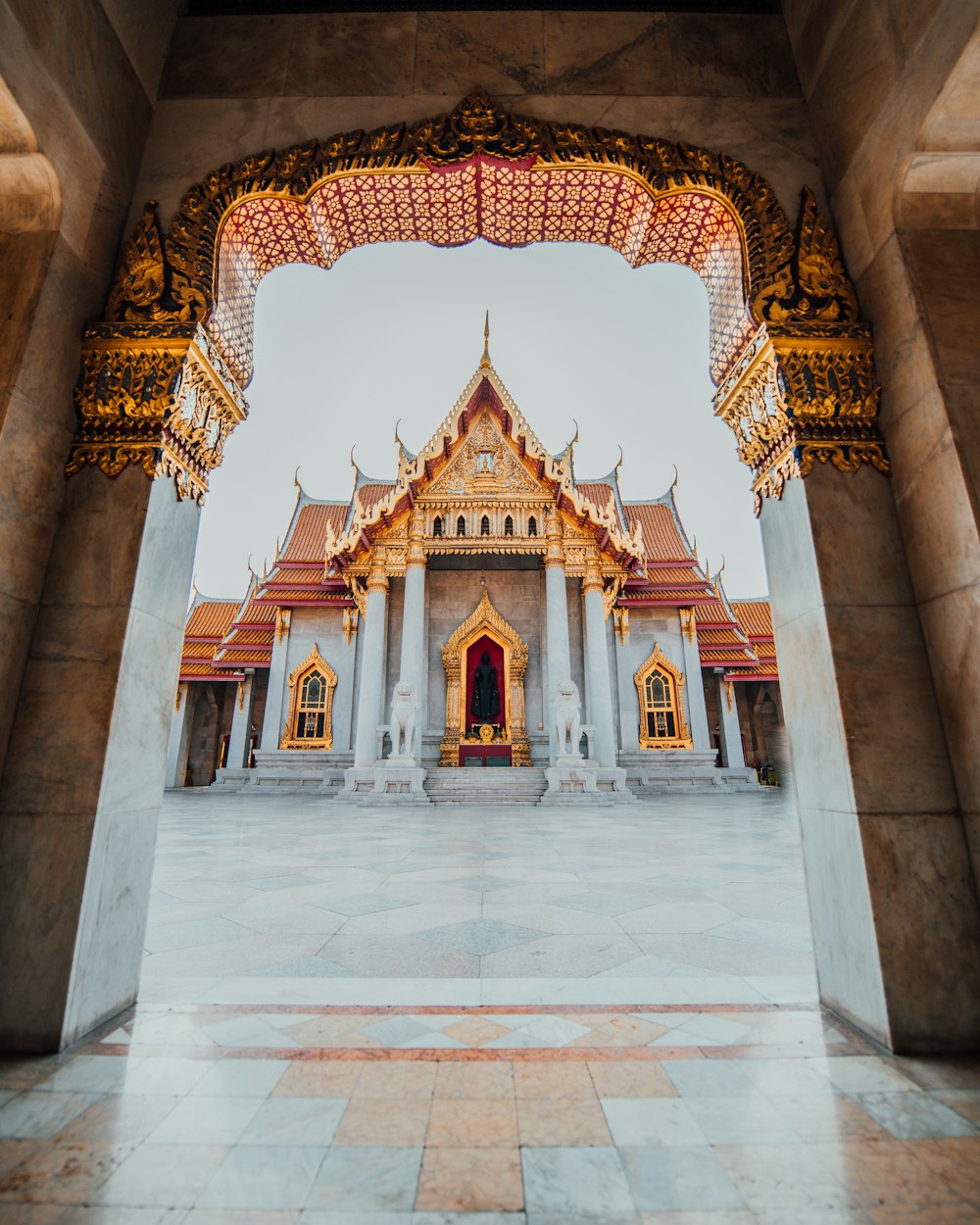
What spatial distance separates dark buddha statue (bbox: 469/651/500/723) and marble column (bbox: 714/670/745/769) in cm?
900

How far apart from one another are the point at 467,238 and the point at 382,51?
2.81ft

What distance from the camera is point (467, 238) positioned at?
10.9 ft

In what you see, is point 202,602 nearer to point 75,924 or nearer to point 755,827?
point 755,827

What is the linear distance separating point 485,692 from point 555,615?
302 centimetres

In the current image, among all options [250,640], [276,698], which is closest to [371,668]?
[276,698]

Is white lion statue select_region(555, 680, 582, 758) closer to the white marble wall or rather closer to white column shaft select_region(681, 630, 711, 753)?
white column shaft select_region(681, 630, 711, 753)

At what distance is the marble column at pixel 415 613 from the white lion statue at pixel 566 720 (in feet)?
10.4

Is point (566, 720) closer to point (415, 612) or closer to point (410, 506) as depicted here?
point (415, 612)

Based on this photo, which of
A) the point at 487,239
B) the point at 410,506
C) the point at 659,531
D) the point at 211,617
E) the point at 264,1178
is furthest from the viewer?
the point at 211,617

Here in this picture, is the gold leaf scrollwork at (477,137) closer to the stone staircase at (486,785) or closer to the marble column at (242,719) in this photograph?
the stone staircase at (486,785)

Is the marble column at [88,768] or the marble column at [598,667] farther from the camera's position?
the marble column at [598,667]

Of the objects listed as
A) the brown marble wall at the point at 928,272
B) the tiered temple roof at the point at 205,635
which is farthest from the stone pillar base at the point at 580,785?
the tiered temple roof at the point at 205,635

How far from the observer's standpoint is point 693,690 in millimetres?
17594

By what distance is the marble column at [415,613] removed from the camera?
568 inches
